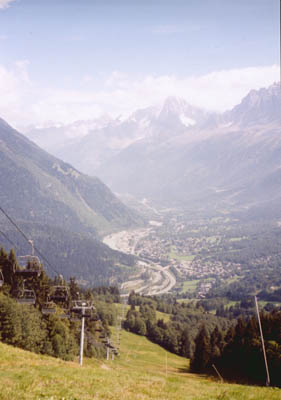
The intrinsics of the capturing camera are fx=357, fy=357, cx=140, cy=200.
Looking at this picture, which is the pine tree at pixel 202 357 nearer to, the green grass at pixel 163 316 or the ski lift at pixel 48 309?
the ski lift at pixel 48 309

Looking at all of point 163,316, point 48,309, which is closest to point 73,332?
point 48,309

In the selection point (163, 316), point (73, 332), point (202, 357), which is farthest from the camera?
point (163, 316)

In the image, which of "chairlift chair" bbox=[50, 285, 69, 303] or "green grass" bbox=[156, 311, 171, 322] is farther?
"green grass" bbox=[156, 311, 171, 322]

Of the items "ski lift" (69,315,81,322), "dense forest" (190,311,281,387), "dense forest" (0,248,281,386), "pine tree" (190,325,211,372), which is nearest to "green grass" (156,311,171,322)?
"dense forest" (0,248,281,386)

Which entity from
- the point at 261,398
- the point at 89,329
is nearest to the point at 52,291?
the point at 89,329

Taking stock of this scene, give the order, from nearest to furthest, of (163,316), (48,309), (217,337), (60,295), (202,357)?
1. (48,309)
2. (60,295)
3. (202,357)
4. (217,337)
5. (163,316)

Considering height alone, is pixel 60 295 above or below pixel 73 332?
above

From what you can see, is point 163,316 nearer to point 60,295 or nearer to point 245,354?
point 245,354

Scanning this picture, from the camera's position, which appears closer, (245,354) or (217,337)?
(245,354)

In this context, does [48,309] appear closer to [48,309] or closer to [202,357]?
[48,309]

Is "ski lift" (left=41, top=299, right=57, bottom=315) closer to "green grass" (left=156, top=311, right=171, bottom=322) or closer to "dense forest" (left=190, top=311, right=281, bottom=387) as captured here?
"dense forest" (left=190, top=311, right=281, bottom=387)

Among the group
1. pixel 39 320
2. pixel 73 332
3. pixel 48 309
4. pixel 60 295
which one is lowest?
pixel 73 332
